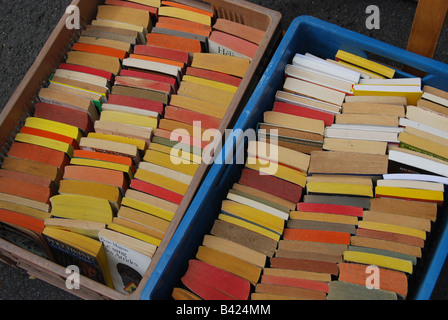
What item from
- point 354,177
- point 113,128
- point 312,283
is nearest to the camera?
point 312,283

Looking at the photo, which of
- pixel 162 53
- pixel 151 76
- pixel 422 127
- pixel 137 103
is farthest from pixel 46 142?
pixel 422 127

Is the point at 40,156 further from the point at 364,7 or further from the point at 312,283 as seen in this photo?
the point at 364,7

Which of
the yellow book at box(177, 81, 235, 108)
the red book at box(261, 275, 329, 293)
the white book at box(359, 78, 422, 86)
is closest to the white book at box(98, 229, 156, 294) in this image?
the red book at box(261, 275, 329, 293)

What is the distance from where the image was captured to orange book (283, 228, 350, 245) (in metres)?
1.70

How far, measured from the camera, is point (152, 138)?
77.8 inches

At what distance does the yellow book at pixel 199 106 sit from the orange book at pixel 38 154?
0.51 m

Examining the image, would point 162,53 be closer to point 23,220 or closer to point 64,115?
point 64,115

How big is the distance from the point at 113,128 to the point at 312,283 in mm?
991

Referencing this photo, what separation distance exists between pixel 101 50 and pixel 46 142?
482 mm

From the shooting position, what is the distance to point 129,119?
78.3 inches

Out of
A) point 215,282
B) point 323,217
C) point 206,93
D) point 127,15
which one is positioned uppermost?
point 127,15

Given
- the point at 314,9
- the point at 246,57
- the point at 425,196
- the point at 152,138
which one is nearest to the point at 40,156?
the point at 152,138

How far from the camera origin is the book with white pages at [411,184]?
5.55 feet

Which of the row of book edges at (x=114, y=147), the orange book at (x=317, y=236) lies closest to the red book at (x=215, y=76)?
the row of book edges at (x=114, y=147)
